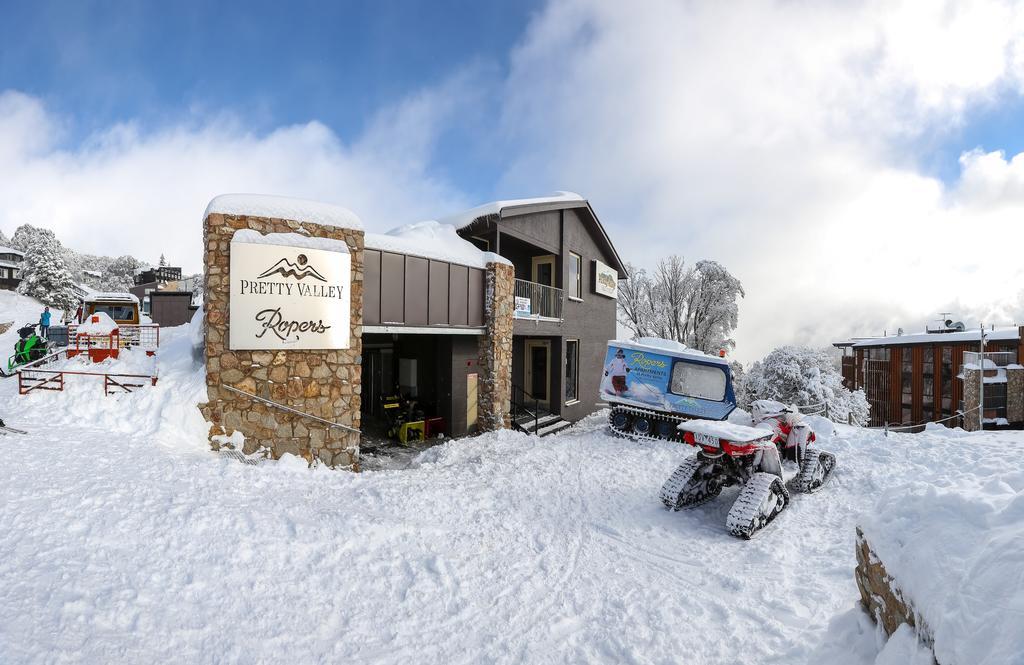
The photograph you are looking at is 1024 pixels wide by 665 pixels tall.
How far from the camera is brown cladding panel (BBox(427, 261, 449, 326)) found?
11602mm

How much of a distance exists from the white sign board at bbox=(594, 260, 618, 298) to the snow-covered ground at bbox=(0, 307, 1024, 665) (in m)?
12.9

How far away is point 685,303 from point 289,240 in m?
29.0

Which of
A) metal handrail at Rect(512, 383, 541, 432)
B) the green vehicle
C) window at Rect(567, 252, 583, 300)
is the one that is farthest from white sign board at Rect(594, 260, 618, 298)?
the green vehicle

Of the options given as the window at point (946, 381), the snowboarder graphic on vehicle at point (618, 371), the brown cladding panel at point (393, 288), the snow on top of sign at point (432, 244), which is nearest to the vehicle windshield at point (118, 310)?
the snow on top of sign at point (432, 244)

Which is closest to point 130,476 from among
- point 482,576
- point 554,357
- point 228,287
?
point 228,287

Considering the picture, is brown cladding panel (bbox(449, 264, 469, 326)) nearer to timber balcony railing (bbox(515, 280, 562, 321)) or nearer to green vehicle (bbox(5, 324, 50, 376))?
timber balcony railing (bbox(515, 280, 562, 321))

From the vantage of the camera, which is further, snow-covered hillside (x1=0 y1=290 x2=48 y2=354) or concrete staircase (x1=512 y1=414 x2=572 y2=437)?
snow-covered hillside (x1=0 y1=290 x2=48 y2=354)

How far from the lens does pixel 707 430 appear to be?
6430 mm

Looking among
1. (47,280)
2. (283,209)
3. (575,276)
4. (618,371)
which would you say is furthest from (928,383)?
(47,280)

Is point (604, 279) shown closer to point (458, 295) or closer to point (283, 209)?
point (458, 295)

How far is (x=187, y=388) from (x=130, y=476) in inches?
114

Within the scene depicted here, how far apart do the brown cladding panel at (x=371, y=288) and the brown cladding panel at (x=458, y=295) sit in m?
2.15

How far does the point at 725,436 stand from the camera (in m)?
6.26

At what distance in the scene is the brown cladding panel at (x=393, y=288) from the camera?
34.8 feet
